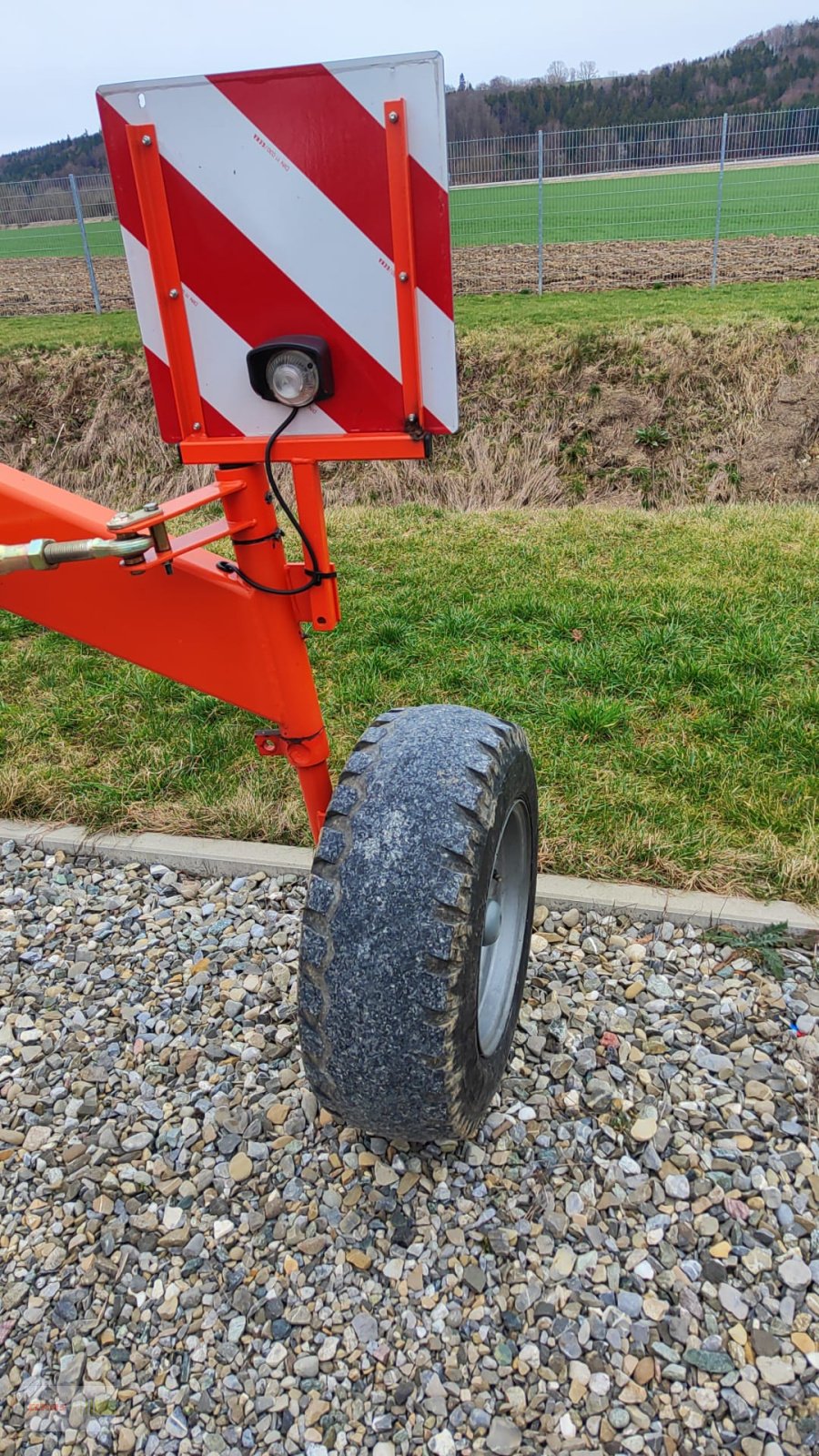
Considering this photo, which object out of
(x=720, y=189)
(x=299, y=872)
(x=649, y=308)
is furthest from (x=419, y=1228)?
(x=720, y=189)

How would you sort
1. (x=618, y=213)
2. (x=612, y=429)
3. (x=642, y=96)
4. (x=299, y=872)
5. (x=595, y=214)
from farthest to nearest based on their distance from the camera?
1. (x=642, y=96)
2. (x=618, y=213)
3. (x=595, y=214)
4. (x=612, y=429)
5. (x=299, y=872)

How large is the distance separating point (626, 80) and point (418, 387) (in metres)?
47.8

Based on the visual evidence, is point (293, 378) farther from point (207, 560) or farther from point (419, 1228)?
point (419, 1228)

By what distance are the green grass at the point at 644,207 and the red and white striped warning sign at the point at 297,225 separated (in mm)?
16263

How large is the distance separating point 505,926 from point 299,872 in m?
0.87

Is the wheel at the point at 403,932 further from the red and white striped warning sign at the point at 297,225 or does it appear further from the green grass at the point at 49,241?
the green grass at the point at 49,241

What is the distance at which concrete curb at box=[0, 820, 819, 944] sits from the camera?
101 inches

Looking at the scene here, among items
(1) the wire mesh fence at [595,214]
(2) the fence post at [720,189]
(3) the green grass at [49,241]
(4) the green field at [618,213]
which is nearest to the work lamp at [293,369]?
(2) the fence post at [720,189]

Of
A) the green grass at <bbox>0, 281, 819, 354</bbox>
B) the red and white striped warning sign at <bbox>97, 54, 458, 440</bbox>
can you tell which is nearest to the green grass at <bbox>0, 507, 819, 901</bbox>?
the red and white striped warning sign at <bbox>97, 54, 458, 440</bbox>

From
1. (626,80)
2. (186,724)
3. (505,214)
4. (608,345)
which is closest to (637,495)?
(608,345)

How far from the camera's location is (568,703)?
3662 millimetres

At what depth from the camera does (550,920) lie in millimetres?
2631

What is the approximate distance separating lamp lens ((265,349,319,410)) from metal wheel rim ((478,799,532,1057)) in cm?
94

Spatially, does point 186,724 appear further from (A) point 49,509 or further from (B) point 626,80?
(B) point 626,80
